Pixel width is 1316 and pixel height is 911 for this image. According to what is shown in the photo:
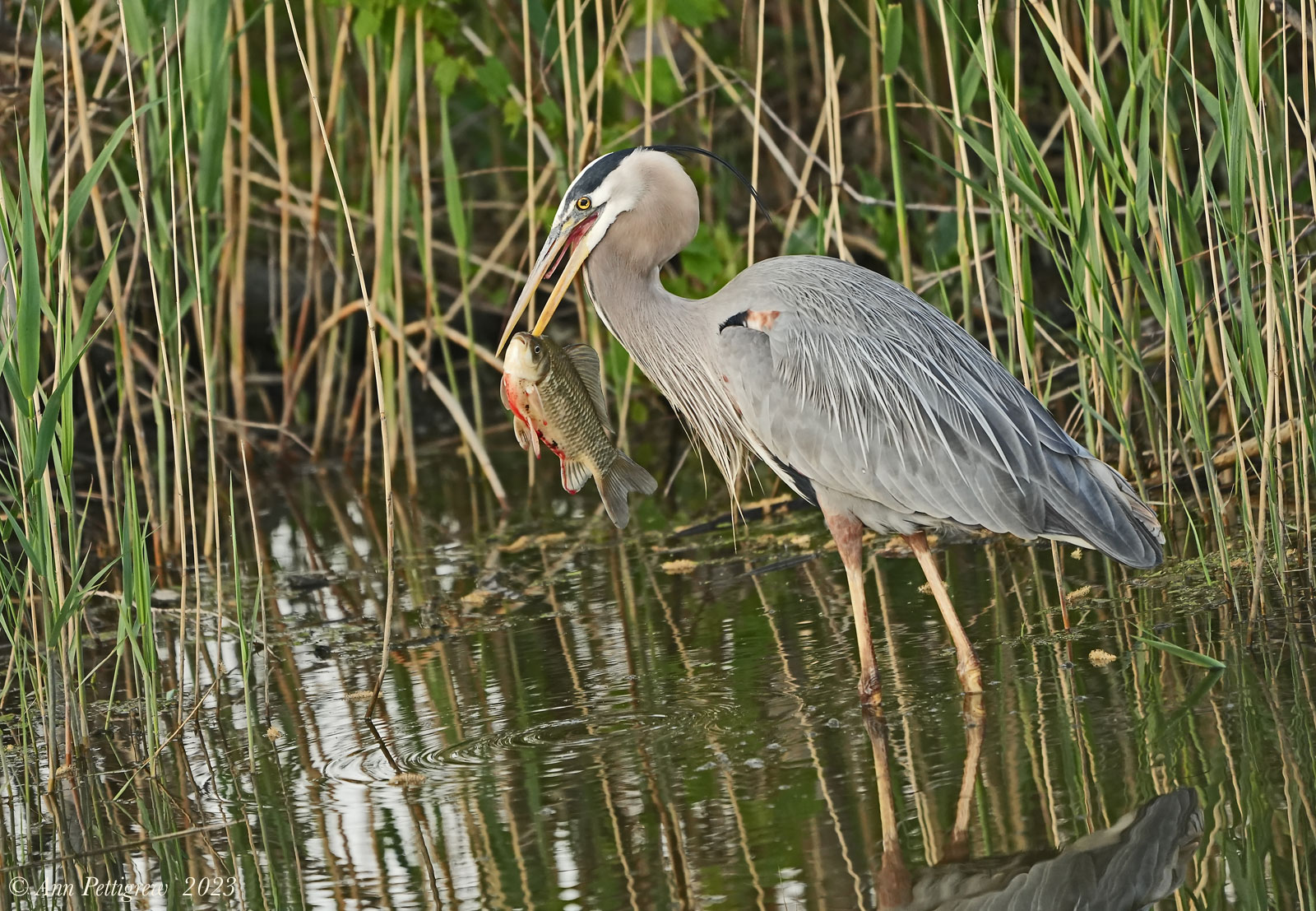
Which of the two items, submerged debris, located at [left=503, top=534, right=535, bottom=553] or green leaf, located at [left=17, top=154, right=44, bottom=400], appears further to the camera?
submerged debris, located at [left=503, top=534, right=535, bottom=553]

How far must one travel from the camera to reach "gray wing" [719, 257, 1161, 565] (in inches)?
145

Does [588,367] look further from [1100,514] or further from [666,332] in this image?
[1100,514]

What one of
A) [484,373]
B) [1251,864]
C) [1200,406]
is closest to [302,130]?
[484,373]

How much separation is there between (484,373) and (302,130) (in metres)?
1.60

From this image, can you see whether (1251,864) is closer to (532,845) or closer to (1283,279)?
(532,845)

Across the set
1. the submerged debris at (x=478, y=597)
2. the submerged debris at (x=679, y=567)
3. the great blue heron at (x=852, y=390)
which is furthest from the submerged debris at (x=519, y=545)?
the great blue heron at (x=852, y=390)

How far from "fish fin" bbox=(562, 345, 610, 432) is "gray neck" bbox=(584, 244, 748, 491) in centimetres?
22

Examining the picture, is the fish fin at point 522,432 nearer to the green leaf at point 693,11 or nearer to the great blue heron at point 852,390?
the great blue heron at point 852,390

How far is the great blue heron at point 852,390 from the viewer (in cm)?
369

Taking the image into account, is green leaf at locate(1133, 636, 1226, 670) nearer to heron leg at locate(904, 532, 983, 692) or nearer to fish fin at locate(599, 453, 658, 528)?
heron leg at locate(904, 532, 983, 692)

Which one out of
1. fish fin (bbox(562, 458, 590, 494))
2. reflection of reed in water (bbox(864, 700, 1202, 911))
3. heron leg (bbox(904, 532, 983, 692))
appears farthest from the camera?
fish fin (bbox(562, 458, 590, 494))

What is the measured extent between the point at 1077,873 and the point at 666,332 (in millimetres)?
1953

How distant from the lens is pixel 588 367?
400 centimetres

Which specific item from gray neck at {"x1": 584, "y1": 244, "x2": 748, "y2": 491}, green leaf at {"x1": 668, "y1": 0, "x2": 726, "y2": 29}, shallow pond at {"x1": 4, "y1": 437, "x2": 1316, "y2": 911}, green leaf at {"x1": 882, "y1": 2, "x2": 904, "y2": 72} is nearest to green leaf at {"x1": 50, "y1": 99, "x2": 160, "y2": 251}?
shallow pond at {"x1": 4, "y1": 437, "x2": 1316, "y2": 911}
